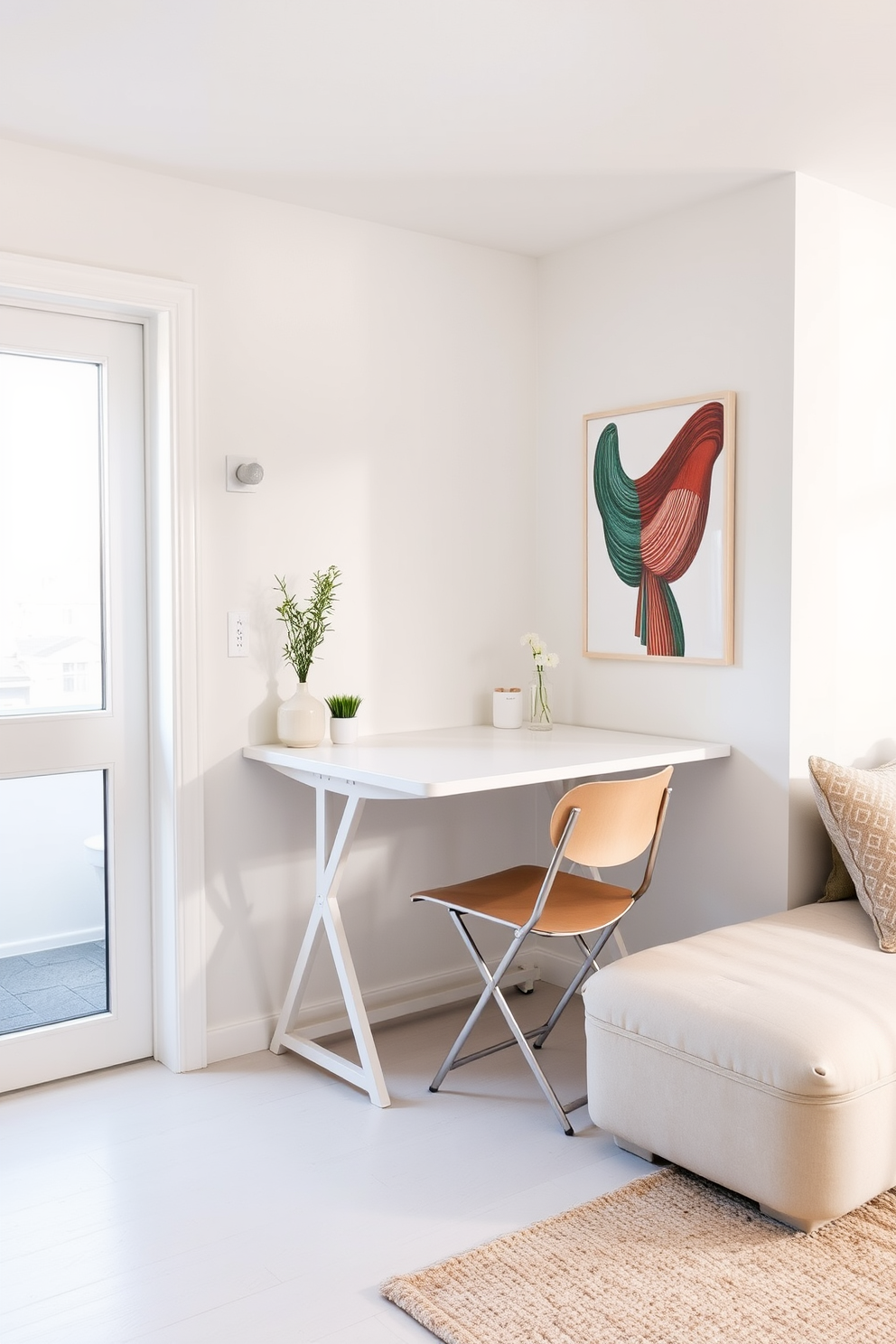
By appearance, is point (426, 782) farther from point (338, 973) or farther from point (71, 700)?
point (71, 700)

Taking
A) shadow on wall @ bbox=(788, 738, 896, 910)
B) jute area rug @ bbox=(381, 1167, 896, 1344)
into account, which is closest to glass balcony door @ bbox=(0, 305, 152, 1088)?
jute area rug @ bbox=(381, 1167, 896, 1344)

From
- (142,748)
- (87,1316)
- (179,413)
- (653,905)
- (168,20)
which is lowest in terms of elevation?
(87,1316)

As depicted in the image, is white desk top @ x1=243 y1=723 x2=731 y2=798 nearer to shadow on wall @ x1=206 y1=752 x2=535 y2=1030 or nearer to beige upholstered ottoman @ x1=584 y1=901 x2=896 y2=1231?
shadow on wall @ x1=206 y1=752 x2=535 y2=1030

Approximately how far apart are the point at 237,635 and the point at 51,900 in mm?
834

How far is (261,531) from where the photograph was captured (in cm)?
312

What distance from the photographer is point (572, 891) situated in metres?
3.01

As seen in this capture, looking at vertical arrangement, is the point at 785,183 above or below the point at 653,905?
above

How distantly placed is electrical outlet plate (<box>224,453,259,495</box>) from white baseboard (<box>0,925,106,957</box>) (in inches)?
48.2

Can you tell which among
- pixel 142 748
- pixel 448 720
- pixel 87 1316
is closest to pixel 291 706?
pixel 142 748

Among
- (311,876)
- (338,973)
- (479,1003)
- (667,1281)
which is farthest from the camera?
(311,876)

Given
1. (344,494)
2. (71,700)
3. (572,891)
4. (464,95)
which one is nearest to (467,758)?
(572,891)

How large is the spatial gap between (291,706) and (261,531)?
0.49 m

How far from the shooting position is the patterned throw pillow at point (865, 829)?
106 inches

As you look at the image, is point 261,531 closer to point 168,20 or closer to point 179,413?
point 179,413
